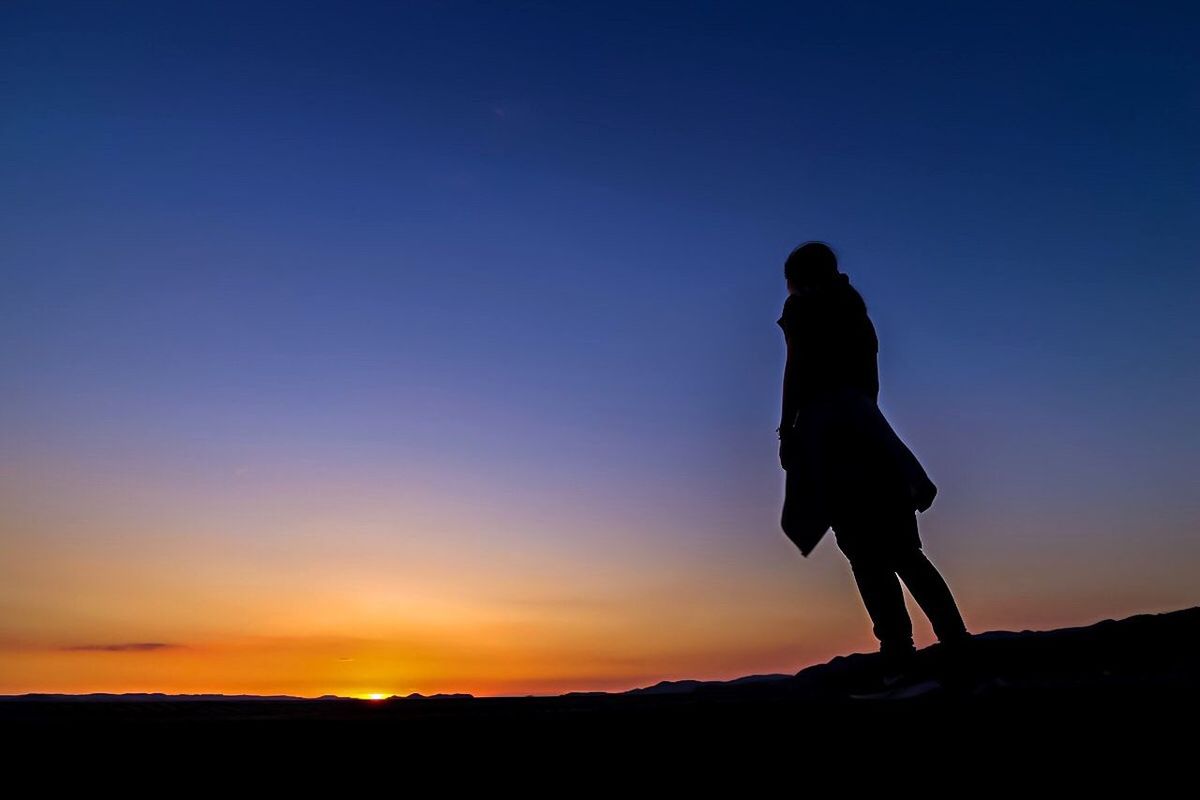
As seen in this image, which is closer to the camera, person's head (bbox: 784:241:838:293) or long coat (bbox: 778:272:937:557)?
long coat (bbox: 778:272:937:557)

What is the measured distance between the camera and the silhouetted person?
4445 millimetres

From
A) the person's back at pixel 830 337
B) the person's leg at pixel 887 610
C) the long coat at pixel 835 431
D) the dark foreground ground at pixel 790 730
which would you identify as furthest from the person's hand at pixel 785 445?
the dark foreground ground at pixel 790 730

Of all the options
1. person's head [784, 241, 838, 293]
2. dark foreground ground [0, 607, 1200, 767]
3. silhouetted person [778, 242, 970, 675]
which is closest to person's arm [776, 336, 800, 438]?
silhouetted person [778, 242, 970, 675]

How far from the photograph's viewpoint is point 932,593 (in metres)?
4.20

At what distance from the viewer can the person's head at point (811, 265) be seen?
483cm

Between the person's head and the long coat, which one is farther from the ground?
the person's head

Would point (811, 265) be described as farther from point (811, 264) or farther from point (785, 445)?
point (785, 445)

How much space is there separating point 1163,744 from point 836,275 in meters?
3.20

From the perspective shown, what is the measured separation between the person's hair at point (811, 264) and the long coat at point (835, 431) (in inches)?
2.6

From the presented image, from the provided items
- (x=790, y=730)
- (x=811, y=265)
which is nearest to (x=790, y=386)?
(x=811, y=265)

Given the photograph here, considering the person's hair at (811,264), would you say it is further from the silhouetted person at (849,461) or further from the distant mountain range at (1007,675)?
the distant mountain range at (1007,675)

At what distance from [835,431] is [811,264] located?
935mm

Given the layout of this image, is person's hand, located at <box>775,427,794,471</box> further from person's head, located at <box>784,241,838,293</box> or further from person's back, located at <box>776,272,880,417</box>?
person's head, located at <box>784,241,838,293</box>

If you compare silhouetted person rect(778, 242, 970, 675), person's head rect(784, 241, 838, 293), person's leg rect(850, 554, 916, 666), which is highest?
person's head rect(784, 241, 838, 293)
